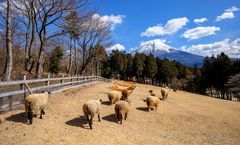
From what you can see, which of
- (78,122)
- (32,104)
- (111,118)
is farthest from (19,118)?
(111,118)

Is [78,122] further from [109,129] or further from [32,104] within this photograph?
[32,104]

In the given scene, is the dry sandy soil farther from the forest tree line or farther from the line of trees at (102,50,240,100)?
the line of trees at (102,50,240,100)

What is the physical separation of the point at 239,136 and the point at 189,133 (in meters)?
2.71

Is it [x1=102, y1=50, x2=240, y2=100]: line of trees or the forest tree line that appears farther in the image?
[x1=102, y1=50, x2=240, y2=100]: line of trees

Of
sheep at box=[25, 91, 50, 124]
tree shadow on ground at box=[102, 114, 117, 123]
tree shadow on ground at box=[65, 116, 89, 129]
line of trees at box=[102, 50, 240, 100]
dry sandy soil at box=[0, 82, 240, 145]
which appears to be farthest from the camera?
line of trees at box=[102, 50, 240, 100]

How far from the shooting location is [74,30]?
61.4ft

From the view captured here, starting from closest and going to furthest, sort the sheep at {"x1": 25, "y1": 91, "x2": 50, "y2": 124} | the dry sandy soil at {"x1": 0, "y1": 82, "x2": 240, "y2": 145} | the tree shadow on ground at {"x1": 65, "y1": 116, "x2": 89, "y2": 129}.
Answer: the dry sandy soil at {"x1": 0, "y1": 82, "x2": 240, "y2": 145}, the sheep at {"x1": 25, "y1": 91, "x2": 50, "y2": 124}, the tree shadow on ground at {"x1": 65, "y1": 116, "x2": 89, "y2": 129}

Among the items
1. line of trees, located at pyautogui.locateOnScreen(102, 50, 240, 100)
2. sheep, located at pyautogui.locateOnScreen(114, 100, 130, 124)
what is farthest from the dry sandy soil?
line of trees, located at pyautogui.locateOnScreen(102, 50, 240, 100)

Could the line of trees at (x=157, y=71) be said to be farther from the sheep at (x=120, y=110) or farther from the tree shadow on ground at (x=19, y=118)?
the tree shadow on ground at (x=19, y=118)

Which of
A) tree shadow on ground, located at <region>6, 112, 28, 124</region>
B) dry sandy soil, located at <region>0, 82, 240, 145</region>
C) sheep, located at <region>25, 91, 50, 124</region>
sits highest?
sheep, located at <region>25, 91, 50, 124</region>

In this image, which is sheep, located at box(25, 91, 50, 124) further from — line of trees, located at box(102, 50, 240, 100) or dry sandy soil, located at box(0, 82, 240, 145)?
line of trees, located at box(102, 50, 240, 100)

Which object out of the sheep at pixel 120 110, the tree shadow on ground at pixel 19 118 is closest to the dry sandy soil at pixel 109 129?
the tree shadow on ground at pixel 19 118

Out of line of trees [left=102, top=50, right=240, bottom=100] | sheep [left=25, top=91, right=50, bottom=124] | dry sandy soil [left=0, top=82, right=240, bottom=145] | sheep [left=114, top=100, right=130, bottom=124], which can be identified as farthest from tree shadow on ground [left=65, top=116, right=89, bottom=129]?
line of trees [left=102, top=50, right=240, bottom=100]

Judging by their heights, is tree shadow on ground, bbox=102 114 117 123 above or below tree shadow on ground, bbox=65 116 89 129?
below
